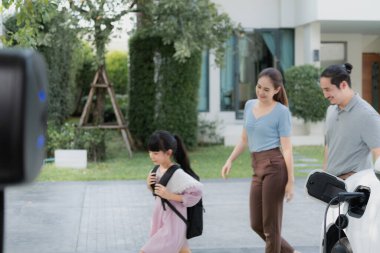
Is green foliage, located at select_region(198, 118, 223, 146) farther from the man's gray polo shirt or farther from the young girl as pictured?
the man's gray polo shirt

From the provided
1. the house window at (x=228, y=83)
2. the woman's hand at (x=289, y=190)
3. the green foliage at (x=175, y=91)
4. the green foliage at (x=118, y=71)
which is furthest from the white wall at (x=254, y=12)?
the woman's hand at (x=289, y=190)

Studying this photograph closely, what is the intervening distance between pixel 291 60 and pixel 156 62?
4640mm

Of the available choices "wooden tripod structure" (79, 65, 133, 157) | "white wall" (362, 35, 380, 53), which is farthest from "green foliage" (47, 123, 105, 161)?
"white wall" (362, 35, 380, 53)

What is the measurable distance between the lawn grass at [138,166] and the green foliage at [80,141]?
27 centimetres

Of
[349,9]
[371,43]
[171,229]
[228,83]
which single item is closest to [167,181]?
[171,229]

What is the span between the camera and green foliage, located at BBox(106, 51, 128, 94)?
2598 centimetres

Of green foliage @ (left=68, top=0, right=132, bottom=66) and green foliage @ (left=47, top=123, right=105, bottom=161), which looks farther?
green foliage @ (left=47, top=123, right=105, bottom=161)

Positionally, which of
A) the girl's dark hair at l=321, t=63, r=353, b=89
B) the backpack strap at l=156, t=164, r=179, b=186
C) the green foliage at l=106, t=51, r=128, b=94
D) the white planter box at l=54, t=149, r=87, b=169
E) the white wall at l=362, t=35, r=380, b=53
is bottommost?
the white planter box at l=54, t=149, r=87, b=169

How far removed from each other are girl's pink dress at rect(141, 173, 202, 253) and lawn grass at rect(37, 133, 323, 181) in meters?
6.71

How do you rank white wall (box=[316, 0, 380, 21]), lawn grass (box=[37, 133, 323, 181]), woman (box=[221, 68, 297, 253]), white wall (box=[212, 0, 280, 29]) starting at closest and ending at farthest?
woman (box=[221, 68, 297, 253])
lawn grass (box=[37, 133, 323, 181])
white wall (box=[316, 0, 380, 21])
white wall (box=[212, 0, 280, 29])

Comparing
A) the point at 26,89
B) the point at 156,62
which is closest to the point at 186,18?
the point at 156,62

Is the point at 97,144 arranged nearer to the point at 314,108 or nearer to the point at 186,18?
the point at 186,18

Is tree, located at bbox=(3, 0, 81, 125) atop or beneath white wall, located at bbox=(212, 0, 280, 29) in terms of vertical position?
beneath

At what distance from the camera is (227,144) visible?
17562mm
